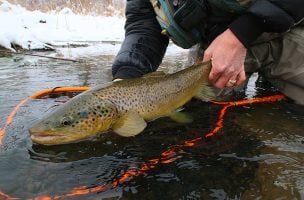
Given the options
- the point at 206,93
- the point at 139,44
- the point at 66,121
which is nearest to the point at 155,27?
the point at 139,44

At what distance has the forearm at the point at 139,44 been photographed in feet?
10.1

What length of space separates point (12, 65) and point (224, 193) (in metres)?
4.94

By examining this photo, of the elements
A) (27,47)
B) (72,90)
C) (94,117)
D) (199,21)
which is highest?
(199,21)

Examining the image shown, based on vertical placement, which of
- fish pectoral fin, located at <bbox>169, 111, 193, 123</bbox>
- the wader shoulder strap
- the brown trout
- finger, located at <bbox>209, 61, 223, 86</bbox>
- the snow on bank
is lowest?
the snow on bank

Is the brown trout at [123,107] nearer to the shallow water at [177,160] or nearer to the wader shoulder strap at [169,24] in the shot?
the shallow water at [177,160]

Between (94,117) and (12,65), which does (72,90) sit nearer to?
(94,117)

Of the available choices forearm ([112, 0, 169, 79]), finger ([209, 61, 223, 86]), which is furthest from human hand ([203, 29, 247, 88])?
forearm ([112, 0, 169, 79])

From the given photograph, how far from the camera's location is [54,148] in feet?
7.20

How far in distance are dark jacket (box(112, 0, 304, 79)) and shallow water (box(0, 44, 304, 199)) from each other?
0.60 metres

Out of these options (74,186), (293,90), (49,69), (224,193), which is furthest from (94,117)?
(49,69)

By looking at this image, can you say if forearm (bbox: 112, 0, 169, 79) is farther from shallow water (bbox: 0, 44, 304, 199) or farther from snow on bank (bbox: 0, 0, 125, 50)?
snow on bank (bbox: 0, 0, 125, 50)

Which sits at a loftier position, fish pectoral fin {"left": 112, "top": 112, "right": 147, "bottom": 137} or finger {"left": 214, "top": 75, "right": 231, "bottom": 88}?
finger {"left": 214, "top": 75, "right": 231, "bottom": 88}

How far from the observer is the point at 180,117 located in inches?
107

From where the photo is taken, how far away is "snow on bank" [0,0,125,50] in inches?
341
